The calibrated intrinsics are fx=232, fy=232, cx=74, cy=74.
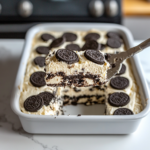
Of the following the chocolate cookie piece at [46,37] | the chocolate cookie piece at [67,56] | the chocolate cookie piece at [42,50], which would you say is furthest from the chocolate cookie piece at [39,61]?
the chocolate cookie piece at [67,56]

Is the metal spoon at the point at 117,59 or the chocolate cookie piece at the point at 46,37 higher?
the metal spoon at the point at 117,59

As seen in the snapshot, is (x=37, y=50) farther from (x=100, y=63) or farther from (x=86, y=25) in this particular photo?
(x=100, y=63)

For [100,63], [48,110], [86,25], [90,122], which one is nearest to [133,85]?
[100,63]

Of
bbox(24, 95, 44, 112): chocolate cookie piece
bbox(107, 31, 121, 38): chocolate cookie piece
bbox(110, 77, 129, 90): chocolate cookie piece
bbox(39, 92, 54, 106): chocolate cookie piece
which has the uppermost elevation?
bbox(107, 31, 121, 38): chocolate cookie piece

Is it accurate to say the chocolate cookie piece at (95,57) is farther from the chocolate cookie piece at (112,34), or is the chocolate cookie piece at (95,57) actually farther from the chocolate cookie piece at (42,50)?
the chocolate cookie piece at (112,34)

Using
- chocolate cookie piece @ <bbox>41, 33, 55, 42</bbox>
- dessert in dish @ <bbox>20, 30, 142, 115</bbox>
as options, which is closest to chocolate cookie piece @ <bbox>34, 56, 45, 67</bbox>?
dessert in dish @ <bbox>20, 30, 142, 115</bbox>

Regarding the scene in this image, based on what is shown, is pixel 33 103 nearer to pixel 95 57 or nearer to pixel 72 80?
pixel 72 80

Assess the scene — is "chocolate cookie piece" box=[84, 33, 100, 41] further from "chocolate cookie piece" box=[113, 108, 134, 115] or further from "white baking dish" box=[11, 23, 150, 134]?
"chocolate cookie piece" box=[113, 108, 134, 115]
